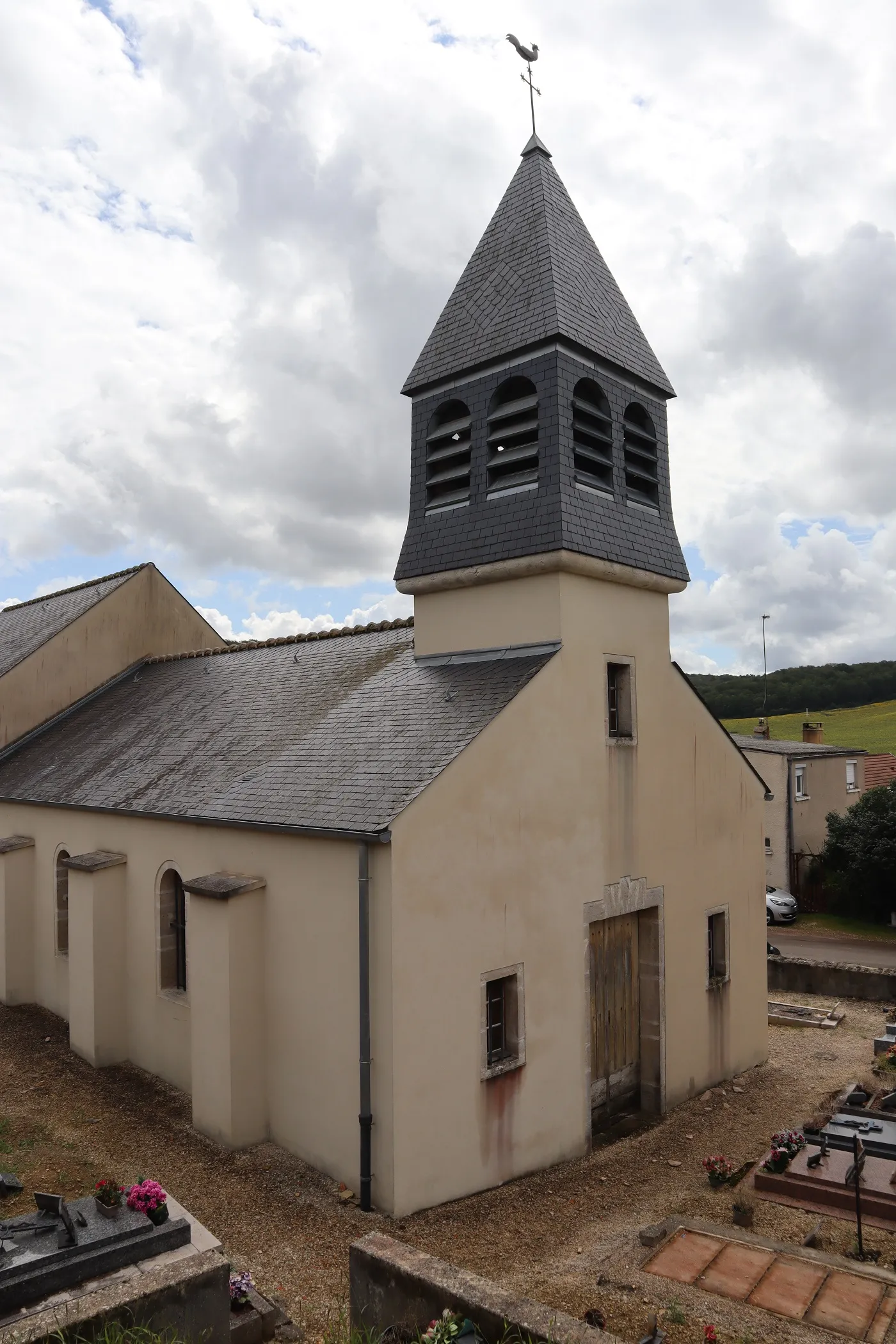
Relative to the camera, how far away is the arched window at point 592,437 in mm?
12383

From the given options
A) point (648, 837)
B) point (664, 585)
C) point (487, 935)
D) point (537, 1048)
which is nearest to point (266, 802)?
point (487, 935)

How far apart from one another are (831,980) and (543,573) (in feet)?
42.9

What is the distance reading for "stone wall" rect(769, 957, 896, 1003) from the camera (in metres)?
18.5

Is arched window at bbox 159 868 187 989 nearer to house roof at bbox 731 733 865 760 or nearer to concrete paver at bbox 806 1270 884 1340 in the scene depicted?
concrete paver at bbox 806 1270 884 1340

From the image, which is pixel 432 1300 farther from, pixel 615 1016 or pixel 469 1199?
pixel 615 1016

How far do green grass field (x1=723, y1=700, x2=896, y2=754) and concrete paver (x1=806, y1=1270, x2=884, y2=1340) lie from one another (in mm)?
46438

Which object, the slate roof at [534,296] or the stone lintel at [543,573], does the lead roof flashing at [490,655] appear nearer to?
the stone lintel at [543,573]

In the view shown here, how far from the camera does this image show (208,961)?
35.5 feet

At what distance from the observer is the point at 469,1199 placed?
9.48m

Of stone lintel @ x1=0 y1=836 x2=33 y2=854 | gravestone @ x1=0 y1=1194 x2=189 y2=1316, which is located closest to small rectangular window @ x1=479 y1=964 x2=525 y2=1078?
gravestone @ x1=0 y1=1194 x2=189 y2=1316

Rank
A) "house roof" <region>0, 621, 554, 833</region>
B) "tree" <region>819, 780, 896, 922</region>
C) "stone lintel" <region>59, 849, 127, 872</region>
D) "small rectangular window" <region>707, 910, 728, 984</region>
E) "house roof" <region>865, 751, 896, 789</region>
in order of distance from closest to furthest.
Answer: "house roof" <region>0, 621, 554, 833</region>, "stone lintel" <region>59, 849, 127, 872</region>, "small rectangular window" <region>707, 910, 728, 984</region>, "tree" <region>819, 780, 896, 922</region>, "house roof" <region>865, 751, 896, 789</region>

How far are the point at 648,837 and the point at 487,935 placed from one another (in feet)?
12.2

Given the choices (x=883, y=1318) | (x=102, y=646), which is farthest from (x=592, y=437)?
(x=102, y=646)

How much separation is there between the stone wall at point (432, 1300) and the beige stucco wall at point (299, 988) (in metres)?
2.82
